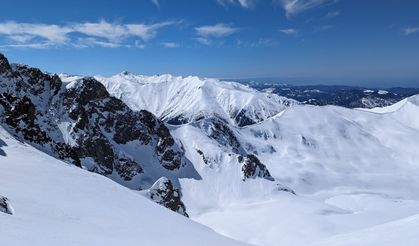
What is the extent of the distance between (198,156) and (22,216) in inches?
4628

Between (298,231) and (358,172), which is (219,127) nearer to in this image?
(358,172)

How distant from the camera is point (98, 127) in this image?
383ft

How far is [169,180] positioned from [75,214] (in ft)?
232

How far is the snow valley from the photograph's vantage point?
85.4 feet

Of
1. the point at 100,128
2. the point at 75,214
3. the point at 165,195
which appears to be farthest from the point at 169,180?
the point at 75,214

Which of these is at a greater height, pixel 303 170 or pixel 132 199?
pixel 132 199

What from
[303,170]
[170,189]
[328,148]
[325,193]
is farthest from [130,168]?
[328,148]

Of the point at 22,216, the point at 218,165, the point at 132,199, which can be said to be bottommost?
the point at 218,165

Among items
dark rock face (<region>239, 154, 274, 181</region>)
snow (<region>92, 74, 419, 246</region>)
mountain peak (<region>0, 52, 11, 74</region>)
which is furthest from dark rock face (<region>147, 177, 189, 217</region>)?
mountain peak (<region>0, 52, 11, 74</region>)

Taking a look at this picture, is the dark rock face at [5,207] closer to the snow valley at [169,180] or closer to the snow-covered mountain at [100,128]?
the snow valley at [169,180]

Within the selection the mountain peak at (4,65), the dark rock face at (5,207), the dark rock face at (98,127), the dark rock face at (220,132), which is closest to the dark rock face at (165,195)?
Answer: the dark rock face at (98,127)

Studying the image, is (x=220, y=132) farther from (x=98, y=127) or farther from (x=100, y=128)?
(x=98, y=127)

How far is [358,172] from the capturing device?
565 ft

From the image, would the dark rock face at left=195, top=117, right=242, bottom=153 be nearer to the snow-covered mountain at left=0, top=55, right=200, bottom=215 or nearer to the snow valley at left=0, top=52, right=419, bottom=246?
the snow valley at left=0, top=52, right=419, bottom=246
